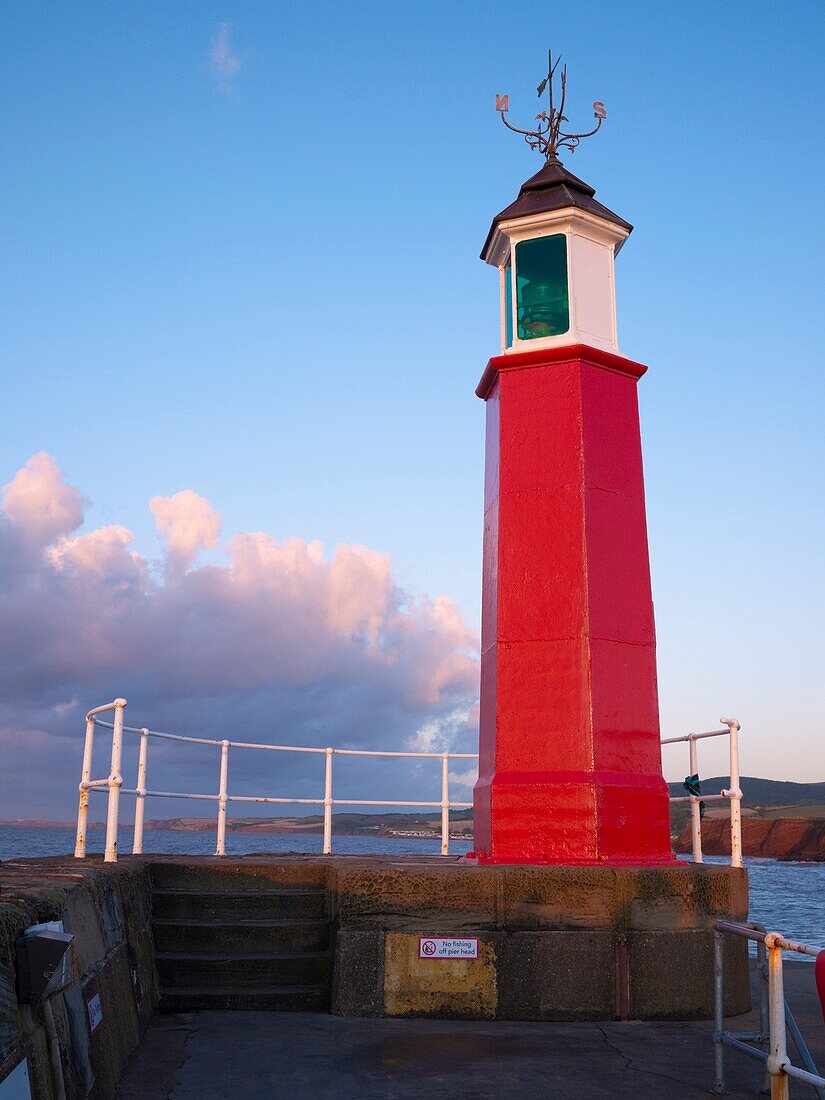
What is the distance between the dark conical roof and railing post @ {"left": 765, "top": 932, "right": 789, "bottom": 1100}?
621cm

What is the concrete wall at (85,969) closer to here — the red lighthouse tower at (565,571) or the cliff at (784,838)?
the red lighthouse tower at (565,571)

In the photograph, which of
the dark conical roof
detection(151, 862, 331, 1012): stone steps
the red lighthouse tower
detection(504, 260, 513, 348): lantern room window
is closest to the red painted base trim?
the red lighthouse tower

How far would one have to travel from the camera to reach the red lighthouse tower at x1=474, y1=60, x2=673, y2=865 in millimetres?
7270

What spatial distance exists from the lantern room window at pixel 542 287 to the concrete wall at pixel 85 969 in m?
5.30

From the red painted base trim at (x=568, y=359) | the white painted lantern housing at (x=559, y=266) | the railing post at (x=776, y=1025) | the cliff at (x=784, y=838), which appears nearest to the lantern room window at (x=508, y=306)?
the white painted lantern housing at (x=559, y=266)

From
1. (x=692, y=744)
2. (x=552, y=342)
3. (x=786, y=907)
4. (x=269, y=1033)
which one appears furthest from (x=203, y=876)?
(x=786, y=907)

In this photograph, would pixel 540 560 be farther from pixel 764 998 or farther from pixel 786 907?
pixel 786 907

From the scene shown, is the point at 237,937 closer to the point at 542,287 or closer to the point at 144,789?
the point at 144,789

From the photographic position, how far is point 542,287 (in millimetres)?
8547

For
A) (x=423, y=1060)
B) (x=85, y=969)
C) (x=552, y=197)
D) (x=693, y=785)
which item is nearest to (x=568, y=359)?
(x=552, y=197)

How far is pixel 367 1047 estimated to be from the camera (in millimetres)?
5594

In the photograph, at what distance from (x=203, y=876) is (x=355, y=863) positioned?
43.5 inches

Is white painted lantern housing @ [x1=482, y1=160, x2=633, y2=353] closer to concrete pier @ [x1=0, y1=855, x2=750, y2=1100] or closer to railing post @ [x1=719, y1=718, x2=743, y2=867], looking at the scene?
railing post @ [x1=719, y1=718, x2=743, y2=867]

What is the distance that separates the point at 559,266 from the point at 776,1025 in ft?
20.5
